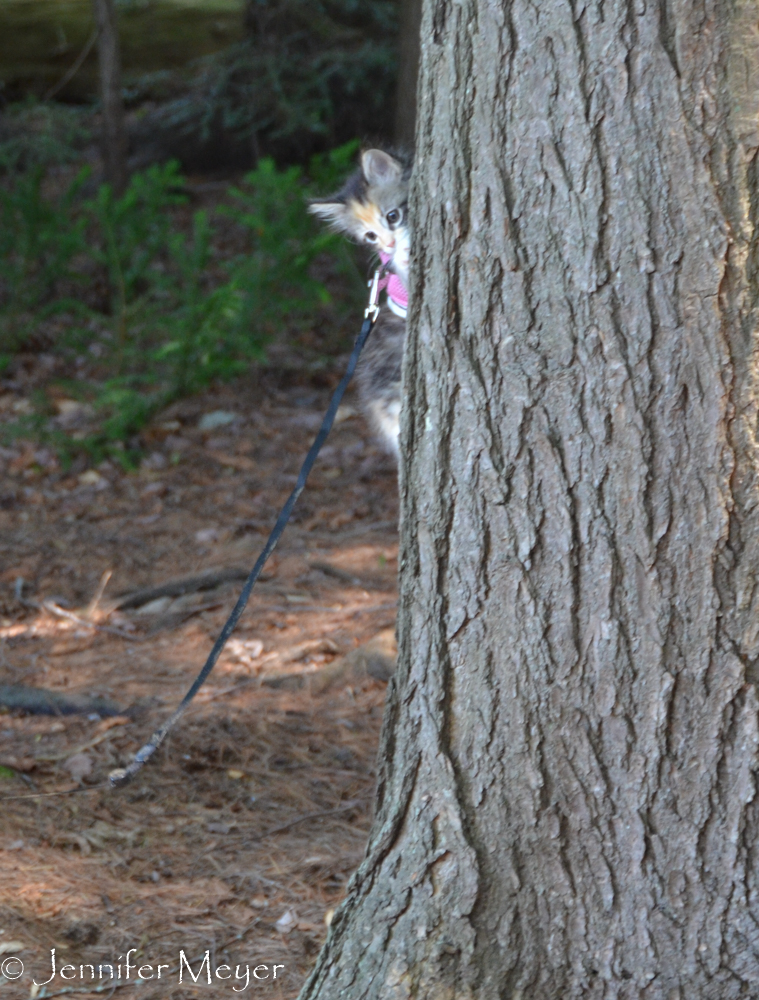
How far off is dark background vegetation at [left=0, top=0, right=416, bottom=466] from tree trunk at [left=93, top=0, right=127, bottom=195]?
18cm

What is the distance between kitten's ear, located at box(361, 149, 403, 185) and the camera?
13.3ft

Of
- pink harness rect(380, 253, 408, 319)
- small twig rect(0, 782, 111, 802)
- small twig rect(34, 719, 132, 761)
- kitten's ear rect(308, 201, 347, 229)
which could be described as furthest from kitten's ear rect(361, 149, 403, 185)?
small twig rect(0, 782, 111, 802)

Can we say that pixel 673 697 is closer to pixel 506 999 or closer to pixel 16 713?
pixel 506 999

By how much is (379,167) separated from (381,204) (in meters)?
0.15

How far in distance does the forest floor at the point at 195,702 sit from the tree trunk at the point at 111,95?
3372 mm

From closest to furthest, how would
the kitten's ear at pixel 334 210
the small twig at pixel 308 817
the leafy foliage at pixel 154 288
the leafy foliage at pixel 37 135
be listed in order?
the small twig at pixel 308 817 → the kitten's ear at pixel 334 210 → the leafy foliage at pixel 154 288 → the leafy foliage at pixel 37 135

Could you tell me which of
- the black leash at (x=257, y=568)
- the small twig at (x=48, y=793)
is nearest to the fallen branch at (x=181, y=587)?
the small twig at (x=48, y=793)

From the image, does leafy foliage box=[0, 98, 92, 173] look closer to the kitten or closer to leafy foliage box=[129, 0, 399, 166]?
leafy foliage box=[129, 0, 399, 166]

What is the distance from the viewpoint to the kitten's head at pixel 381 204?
158 inches

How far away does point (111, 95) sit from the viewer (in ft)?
29.2

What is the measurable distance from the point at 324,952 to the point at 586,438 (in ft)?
4.16

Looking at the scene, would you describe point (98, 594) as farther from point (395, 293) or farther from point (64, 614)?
point (395, 293)

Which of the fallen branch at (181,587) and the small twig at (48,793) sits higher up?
the fallen branch at (181,587)

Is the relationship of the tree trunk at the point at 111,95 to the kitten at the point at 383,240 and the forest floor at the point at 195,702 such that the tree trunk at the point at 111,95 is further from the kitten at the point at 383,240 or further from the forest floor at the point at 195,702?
the kitten at the point at 383,240
